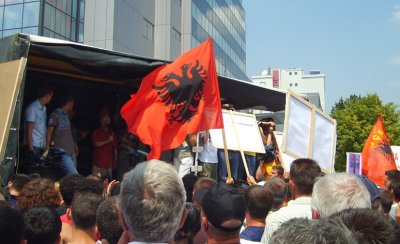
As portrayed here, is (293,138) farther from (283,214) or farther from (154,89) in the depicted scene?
(283,214)

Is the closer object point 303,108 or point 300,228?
point 300,228

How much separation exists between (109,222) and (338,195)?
1.53 meters

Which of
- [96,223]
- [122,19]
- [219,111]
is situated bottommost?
[96,223]

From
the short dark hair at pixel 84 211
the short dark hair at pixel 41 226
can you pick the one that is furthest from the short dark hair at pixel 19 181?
the short dark hair at pixel 41 226

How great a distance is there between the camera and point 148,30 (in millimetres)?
35375

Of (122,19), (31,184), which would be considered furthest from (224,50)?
(31,184)

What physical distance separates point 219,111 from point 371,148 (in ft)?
14.8

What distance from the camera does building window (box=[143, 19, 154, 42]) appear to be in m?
34.9

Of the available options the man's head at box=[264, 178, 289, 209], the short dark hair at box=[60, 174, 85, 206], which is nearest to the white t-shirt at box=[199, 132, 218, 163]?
the man's head at box=[264, 178, 289, 209]

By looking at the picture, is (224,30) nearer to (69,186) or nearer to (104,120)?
(104,120)

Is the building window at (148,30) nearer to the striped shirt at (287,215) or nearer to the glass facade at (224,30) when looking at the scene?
the glass facade at (224,30)

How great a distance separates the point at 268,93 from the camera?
8461 mm

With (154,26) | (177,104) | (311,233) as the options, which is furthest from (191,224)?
(154,26)

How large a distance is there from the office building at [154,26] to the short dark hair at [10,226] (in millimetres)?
28504
